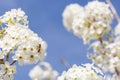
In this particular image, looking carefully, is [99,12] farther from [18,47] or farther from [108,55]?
[18,47]

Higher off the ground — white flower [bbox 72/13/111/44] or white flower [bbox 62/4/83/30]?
white flower [bbox 62/4/83/30]

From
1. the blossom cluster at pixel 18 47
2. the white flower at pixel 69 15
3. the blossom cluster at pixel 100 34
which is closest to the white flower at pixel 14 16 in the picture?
the blossom cluster at pixel 18 47

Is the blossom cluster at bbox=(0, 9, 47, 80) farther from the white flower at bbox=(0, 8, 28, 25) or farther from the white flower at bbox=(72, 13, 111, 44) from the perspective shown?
the white flower at bbox=(72, 13, 111, 44)

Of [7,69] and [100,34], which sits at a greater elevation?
[100,34]

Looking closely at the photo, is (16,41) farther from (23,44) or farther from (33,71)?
(33,71)

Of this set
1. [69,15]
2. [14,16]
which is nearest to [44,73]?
[69,15]

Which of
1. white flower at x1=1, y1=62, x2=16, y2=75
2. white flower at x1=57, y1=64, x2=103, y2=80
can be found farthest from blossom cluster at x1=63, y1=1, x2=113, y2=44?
white flower at x1=1, y1=62, x2=16, y2=75

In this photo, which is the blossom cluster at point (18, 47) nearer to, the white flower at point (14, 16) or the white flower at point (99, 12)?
the white flower at point (14, 16)

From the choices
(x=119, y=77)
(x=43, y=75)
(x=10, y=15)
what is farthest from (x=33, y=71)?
(x=10, y=15)
